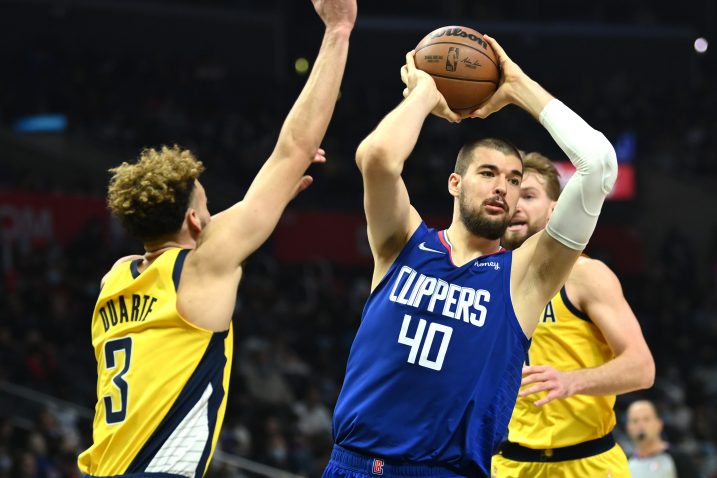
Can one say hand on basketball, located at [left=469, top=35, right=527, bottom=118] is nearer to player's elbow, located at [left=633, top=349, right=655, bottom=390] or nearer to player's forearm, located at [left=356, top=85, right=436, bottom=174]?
player's forearm, located at [left=356, top=85, right=436, bottom=174]

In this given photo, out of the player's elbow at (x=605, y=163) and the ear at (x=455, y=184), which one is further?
the ear at (x=455, y=184)

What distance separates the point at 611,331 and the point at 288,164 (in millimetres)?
2078

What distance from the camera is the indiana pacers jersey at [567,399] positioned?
5.22 meters

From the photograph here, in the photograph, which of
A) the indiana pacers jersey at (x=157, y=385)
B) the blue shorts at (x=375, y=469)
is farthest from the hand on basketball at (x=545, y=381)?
the indiana pacers jersey at (x=157, y=385)

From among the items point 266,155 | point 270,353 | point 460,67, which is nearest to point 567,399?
point 460,67

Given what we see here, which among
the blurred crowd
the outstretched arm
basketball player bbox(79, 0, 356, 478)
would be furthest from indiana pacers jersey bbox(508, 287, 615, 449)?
the blurred crowd

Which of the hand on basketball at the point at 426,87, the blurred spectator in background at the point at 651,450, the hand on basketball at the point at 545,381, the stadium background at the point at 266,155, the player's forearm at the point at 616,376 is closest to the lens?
the hand on basketball at the point at 426,87

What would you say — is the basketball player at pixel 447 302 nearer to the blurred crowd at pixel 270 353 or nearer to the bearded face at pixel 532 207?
the bearded face at pixel 532 207

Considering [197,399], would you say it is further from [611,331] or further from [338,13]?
[611,331]

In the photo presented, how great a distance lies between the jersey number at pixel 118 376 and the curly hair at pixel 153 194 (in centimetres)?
41

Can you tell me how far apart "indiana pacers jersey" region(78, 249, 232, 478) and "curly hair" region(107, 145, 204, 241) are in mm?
131

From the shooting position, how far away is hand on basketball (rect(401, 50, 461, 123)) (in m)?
4.21

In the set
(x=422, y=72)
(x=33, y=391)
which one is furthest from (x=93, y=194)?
(x=422, y=72)

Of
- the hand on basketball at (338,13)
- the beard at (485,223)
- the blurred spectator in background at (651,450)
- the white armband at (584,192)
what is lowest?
the blurred spectator in background at (651,450)
